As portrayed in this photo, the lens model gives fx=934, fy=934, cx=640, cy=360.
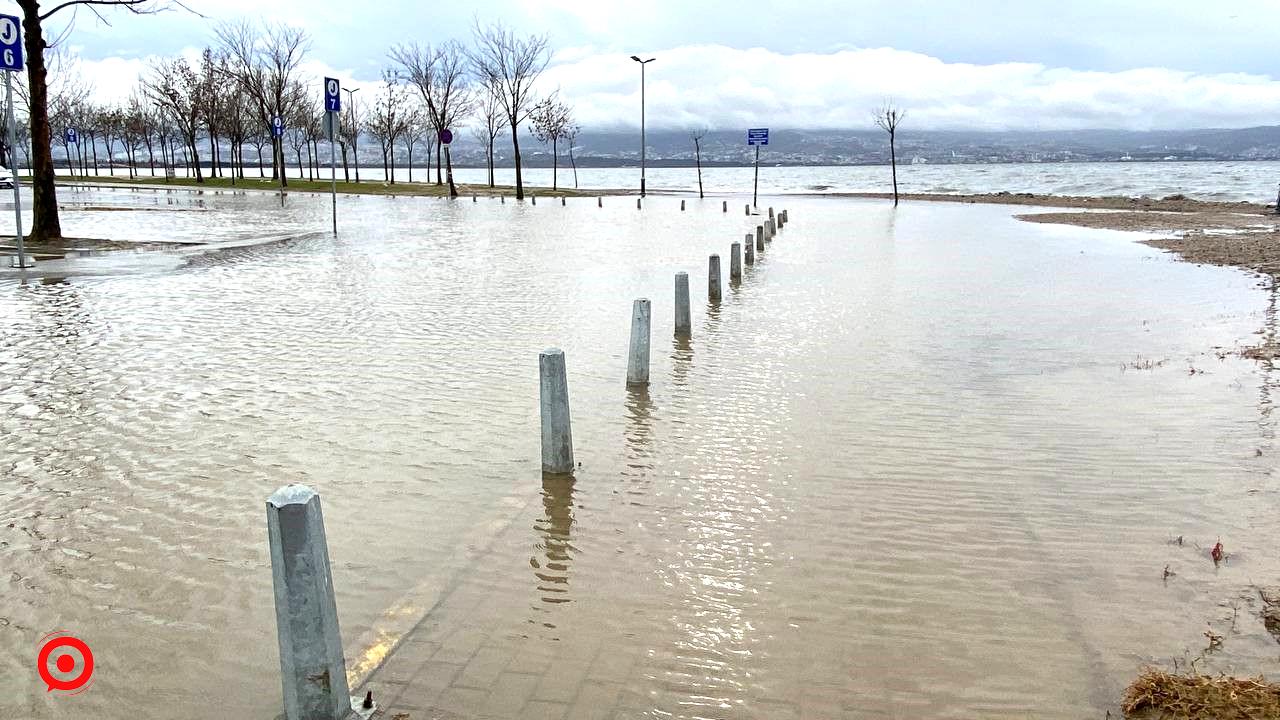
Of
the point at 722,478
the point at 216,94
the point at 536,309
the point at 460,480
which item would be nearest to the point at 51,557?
the point at 460,480

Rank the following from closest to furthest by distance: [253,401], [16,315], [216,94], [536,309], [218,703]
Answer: [218,703] → [253,401] → [16,315] → [536,309] → [216,94]

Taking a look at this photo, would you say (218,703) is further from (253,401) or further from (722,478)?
(253,401)

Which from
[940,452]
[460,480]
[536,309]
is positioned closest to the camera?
[460,480]

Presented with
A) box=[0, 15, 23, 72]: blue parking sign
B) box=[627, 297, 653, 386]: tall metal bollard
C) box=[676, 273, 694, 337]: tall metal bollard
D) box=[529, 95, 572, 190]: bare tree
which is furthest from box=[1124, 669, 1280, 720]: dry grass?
box=[529, 95, 572, 190]: bare tree

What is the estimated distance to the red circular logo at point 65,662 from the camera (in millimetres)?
3840

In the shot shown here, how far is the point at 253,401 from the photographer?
8180 millimetres

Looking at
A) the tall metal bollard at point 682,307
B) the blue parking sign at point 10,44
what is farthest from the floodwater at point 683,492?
the blue parking sign at point 10,44

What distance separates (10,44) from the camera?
1434cm

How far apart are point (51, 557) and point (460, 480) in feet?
7.75

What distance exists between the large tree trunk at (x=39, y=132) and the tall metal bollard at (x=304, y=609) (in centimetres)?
2067

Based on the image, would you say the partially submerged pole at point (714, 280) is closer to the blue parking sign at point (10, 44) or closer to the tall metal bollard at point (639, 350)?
the tall metal bollard at point (639, 350)

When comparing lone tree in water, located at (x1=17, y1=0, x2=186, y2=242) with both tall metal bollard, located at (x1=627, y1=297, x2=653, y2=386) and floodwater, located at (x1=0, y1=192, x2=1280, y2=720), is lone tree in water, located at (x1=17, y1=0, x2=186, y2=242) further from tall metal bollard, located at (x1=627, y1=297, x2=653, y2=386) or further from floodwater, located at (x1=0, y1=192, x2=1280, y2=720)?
tall metal bollard, located at (x1=627, y1=297, x2=653, y2=386)

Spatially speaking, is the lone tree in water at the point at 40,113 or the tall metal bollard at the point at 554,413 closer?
the tall metal bollard at the point at 554,413

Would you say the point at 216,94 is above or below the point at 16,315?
above
